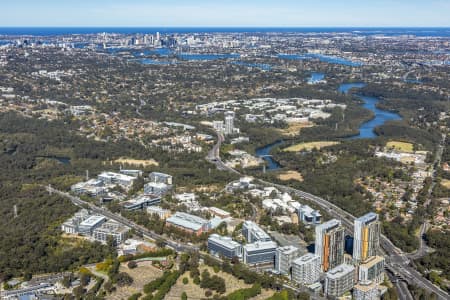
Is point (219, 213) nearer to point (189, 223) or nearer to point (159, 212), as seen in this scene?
point (189, 223)

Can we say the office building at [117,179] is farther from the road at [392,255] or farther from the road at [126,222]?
the road at [392,255]

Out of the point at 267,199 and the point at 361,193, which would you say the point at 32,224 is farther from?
the point at 361,193

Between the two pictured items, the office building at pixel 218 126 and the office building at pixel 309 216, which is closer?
the office building at pixel 309 216

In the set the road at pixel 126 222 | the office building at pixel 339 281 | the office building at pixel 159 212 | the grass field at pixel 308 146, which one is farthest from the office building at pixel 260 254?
the grass field at pixel 308 146

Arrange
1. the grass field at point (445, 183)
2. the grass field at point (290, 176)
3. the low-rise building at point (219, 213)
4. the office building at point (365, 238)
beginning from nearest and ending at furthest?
the office building at point (365, 238)
the low-rise building at point (219, 213)
the grass field at point (445, 183)
the grass field at point (290, 176)

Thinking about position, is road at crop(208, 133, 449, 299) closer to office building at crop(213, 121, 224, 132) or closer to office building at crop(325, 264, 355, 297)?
office building at crop(325, 264, 355, 297)
